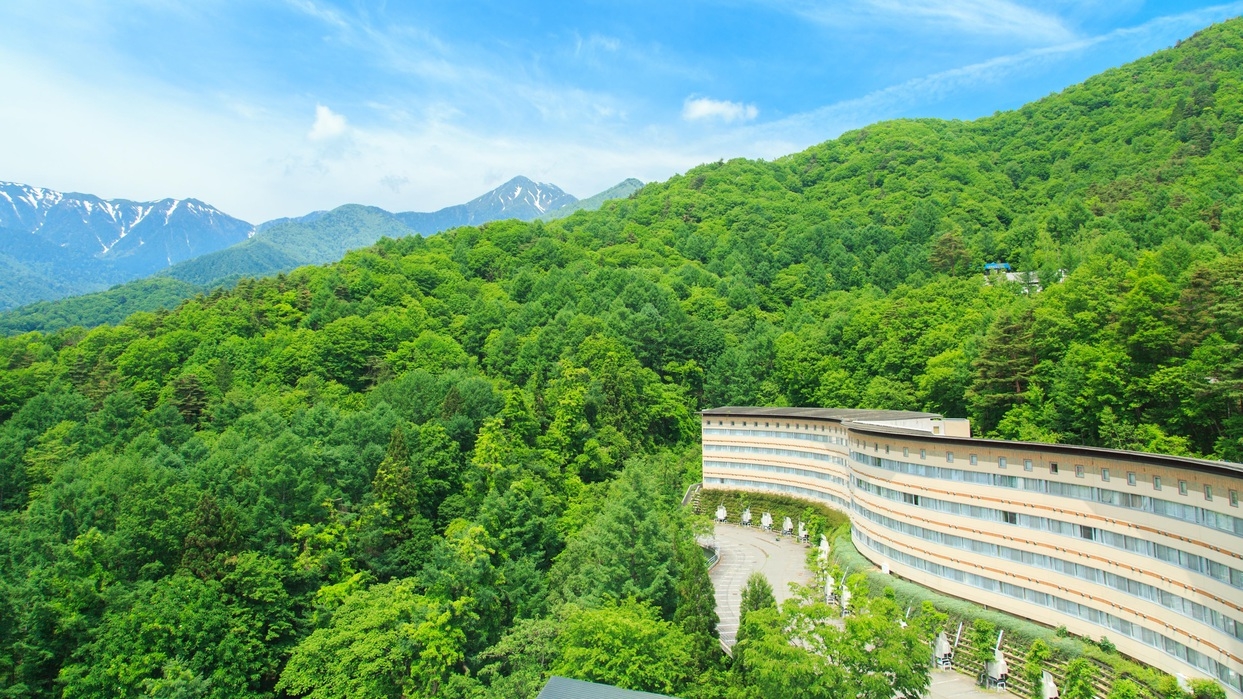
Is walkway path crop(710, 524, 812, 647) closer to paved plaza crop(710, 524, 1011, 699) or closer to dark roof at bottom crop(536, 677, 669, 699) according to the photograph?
paved plaza crop(710, 524, 1011, 699)

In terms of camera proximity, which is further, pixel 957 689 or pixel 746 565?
pixel 746 565

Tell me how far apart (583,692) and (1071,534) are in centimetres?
1872

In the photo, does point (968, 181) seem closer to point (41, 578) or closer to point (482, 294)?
point (482, 294)

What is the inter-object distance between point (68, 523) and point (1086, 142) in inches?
4745

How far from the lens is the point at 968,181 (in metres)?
109

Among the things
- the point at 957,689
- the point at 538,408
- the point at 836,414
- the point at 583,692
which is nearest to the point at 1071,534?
the point at 957,689

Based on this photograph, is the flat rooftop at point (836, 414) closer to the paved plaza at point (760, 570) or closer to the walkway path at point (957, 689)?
the paved plaza at point (760, 570)

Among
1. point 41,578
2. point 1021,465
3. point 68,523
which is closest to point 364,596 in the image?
point 41,578

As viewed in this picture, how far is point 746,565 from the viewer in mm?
40000

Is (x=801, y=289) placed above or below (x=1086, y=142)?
below

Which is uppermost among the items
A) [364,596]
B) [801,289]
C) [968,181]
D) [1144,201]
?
[968,181]

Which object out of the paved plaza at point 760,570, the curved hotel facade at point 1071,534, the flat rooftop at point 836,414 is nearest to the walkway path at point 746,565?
the paved plaza at point 760,570

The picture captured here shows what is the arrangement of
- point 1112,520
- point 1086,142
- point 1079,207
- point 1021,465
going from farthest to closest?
point 1086,142, point 1079,207, point 1021,465, point 1112,520

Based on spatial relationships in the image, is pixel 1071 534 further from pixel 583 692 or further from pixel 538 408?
pixel 538 408
